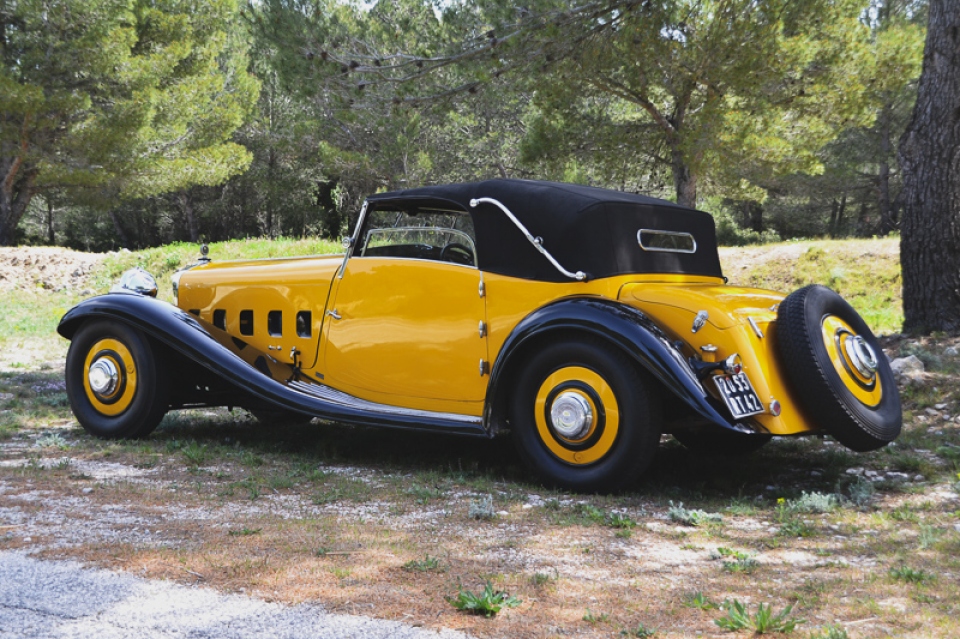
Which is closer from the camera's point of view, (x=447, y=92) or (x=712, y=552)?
(x=712, y=552)

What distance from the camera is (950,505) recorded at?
173 inches

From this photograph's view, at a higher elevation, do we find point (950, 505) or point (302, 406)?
point (302, 406)

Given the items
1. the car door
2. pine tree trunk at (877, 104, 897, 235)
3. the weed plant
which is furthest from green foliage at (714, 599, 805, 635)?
pine tree trunk at (877, 104, 897, 235)

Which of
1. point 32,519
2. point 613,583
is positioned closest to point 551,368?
point 613,583

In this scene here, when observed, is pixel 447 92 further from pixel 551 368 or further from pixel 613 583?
pixel 613 583

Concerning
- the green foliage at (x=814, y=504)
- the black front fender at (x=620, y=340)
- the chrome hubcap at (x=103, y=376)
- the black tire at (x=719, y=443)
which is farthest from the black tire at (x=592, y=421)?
the chrome hubcap at (x=103, y=376)

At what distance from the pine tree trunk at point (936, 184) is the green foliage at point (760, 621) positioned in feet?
18.6

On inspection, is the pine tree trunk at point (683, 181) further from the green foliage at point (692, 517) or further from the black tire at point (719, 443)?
the green foliage at point (692, 517)

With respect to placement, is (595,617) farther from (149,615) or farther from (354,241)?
(354,241)

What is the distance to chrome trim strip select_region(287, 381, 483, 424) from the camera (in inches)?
205

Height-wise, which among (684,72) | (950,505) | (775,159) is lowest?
(950,505)

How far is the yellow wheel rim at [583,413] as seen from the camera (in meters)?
4.55

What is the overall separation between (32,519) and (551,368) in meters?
2.72

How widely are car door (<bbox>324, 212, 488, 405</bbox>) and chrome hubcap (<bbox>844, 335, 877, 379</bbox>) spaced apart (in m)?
2.08
